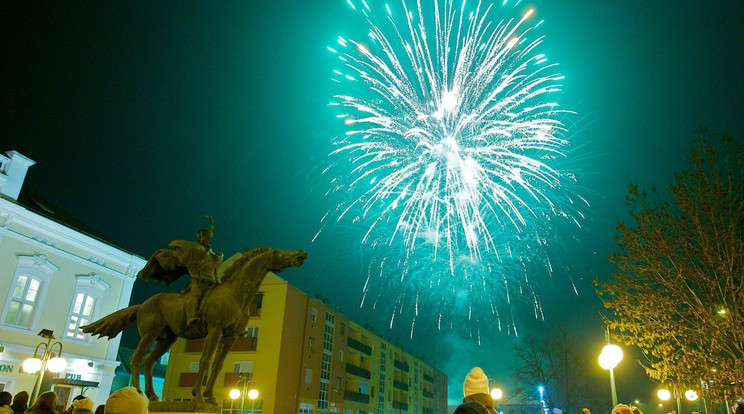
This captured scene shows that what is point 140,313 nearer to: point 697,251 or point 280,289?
point 697,251

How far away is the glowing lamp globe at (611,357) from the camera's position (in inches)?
414

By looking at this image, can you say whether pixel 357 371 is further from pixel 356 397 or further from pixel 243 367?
pixel 243 367

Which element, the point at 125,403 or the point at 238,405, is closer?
the point at 125,403

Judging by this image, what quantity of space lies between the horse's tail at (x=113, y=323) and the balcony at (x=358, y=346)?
39.2m

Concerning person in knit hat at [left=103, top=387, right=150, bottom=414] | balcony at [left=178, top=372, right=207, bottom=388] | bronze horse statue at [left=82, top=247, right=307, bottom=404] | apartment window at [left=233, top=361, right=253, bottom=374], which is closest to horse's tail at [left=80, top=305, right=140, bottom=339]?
bronze horse statue at [left=82, top=247, right=307, bottom=404]

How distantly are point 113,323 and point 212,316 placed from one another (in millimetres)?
1770

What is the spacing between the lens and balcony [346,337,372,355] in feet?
149

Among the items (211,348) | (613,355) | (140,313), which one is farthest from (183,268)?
(613,355)

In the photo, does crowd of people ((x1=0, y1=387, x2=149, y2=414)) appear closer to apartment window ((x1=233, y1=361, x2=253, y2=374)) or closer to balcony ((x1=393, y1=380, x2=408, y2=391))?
apartment window ((x1=233, y1=361, x2=253, y2=374))

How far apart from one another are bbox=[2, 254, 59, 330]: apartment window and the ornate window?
1.29m

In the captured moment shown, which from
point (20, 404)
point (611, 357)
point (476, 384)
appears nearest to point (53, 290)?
point (20, 404)

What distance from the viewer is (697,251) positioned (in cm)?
1285

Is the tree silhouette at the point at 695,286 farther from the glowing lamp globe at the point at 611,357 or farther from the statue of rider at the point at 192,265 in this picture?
the statue of rider at the point at 192,265

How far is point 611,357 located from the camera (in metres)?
10.5
